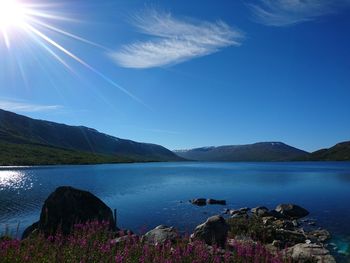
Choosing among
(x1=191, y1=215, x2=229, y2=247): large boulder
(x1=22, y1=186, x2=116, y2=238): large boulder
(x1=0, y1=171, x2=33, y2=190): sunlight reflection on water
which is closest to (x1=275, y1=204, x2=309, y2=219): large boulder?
(x1=191, y1=215, x2=229, y2=247): large boulder

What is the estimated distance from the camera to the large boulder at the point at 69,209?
1007 inches

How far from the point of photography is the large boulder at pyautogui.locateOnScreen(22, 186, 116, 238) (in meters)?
25.6

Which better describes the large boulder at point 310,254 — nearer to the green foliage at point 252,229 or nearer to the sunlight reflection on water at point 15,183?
the green foliage at point 252,229

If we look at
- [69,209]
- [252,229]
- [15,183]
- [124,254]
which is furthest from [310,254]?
[15,183]

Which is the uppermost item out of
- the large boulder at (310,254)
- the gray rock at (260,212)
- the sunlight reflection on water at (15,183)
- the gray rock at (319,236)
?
the sunlight reflection on water at (15,183)

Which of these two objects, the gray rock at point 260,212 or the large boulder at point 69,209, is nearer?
the large boulder at point 69,209

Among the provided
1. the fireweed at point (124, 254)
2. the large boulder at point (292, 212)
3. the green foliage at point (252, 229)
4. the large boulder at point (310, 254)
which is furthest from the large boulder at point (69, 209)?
the large boulder at point (292, 212)

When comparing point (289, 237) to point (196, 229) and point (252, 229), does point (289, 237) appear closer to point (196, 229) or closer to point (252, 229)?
point (252, 229)

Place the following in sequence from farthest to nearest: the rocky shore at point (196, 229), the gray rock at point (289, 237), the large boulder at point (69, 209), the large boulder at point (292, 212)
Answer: the large boulder at point (292, 212) < the gray rock at point (289, 237) < the large boulder at point (69, 209) < the rocky shore at point (196, 229)

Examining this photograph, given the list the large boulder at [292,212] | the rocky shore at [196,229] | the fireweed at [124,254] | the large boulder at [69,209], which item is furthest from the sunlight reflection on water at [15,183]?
the fireweed at [124,254]

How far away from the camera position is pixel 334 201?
192 feet

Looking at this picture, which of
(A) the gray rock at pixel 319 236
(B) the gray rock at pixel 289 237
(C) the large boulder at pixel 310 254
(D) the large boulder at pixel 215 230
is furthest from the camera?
(A) the gray rock at pixel 319 236

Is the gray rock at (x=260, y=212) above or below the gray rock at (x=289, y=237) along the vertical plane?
above

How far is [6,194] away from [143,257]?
64706mm
